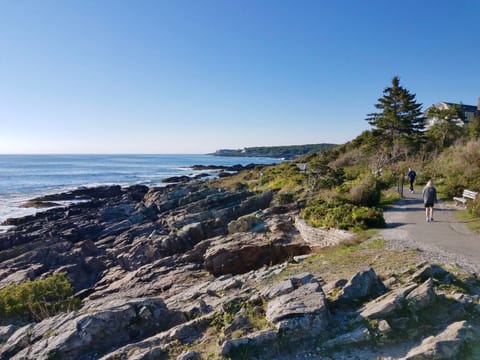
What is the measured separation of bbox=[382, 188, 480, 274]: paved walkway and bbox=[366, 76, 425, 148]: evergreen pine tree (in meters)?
20.3

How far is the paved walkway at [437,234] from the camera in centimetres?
880

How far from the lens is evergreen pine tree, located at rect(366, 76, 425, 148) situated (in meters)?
34.1

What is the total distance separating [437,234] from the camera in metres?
11.0

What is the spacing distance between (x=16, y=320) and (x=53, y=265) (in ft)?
27.4

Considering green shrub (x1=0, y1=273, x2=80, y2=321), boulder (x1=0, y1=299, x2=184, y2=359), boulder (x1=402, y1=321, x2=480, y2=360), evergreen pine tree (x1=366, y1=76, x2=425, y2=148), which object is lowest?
green shrub (x1=0, y1=273, x2=80, y2=321)

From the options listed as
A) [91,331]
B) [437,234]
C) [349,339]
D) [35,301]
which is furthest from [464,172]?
[35,301]

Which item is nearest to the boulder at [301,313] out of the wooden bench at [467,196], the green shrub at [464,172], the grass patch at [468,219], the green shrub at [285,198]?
the grass patch at [468,219]

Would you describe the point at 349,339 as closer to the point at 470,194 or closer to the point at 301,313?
the point at 301,313

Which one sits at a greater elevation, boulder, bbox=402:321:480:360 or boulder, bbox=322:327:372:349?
boulder, bbox=402:321:480:360

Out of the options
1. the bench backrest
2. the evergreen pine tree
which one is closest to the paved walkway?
the bench backrest

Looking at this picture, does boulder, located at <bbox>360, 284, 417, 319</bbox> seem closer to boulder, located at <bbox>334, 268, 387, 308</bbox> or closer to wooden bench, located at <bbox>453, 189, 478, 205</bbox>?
boulder, located at <bbox>334, 268, 387, 308</bbox>

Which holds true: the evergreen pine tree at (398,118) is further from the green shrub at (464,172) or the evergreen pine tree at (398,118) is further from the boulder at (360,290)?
the boulder at (360,290)

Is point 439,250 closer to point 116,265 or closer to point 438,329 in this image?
point 438,329

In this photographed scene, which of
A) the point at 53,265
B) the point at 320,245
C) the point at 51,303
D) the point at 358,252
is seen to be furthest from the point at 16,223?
the point at 358,252
